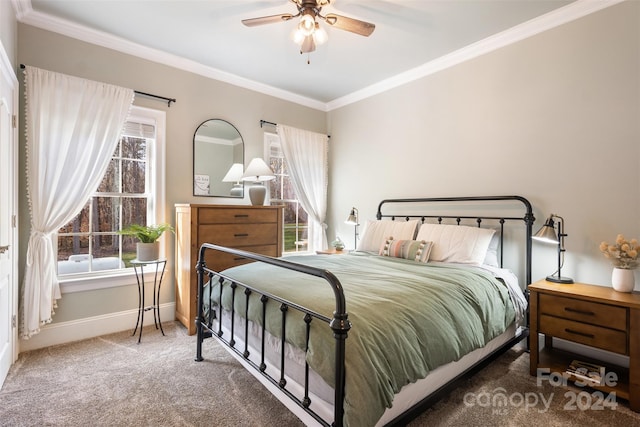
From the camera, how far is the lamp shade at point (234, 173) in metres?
3.66

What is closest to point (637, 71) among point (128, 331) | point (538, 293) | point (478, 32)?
point (478, 32)

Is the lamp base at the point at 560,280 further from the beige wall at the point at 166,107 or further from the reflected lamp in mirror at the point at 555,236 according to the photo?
the beige wall at the point at 166,107

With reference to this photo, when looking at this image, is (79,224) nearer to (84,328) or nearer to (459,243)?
(84,328)

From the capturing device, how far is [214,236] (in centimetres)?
302

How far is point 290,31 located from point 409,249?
221 cm

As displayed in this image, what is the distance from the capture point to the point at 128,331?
2.95 meters

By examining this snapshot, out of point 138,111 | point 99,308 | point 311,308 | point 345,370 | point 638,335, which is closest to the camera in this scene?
point 345,370

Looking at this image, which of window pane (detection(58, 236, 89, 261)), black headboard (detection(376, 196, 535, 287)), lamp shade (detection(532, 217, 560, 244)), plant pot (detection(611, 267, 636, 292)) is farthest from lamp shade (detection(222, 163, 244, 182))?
plant pot (detection(611, 267, 636, 292))

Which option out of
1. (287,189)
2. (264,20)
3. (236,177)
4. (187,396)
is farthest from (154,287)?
(264,20)

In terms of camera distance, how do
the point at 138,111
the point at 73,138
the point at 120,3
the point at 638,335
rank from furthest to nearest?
the point at 138,111
the point at 73,138
the point at 120,3
the point at 638,335

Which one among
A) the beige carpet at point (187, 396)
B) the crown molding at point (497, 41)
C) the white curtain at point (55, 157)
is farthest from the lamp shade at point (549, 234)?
the white curtain at point (55, 157)

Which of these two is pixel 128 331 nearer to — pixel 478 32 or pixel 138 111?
pixel 138 111

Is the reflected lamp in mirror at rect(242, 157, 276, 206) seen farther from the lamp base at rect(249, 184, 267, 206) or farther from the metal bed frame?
the metal bed frame

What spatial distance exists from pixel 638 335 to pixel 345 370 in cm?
182
